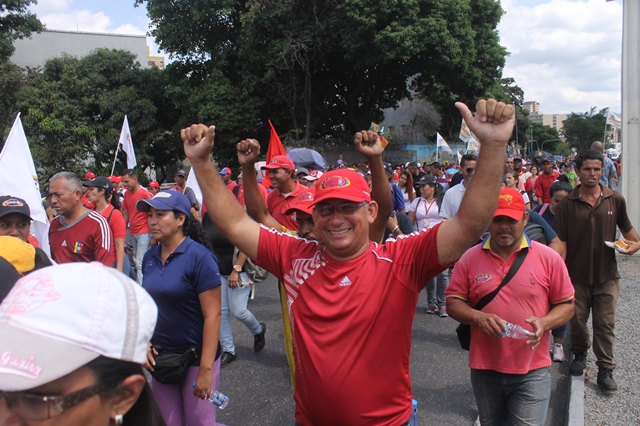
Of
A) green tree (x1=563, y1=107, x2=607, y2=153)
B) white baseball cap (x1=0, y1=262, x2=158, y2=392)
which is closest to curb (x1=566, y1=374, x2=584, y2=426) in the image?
white baseball cap (x1=0, y1=262, x2=158, y2=392)

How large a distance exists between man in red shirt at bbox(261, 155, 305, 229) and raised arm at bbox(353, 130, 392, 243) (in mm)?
2078

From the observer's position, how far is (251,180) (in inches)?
128

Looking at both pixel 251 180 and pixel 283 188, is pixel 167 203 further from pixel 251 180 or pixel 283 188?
pixel 283 188

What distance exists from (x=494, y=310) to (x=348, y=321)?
4.29ft

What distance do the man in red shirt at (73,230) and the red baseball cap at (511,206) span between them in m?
3.33

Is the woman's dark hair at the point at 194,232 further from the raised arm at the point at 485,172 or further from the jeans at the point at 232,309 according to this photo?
the raised arm at the point at 485,172

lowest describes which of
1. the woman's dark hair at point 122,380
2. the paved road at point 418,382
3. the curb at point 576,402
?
the paved road at point 418,382

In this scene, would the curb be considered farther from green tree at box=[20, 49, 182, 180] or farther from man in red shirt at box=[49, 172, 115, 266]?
green tree at box=[20, 49, 182, 180]

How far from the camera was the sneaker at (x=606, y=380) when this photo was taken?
446 centimetres

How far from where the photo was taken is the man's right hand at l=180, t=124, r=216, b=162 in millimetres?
2461

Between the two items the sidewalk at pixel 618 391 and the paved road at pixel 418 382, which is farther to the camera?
the paved road at pixel 418 382

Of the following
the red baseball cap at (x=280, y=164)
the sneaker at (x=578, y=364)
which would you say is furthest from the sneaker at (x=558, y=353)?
the red baseball cap at (x=280, y=164)

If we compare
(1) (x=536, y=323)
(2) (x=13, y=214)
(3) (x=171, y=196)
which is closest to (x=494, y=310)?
(1) (x=536, y=323)

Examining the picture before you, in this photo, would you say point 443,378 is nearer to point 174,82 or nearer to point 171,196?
point 171,196
